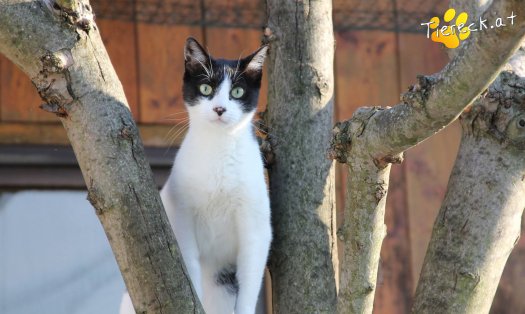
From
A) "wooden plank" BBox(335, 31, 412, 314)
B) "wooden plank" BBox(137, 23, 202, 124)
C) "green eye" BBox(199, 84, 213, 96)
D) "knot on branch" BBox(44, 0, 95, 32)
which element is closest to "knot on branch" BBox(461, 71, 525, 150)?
"green eye" BBox(199, 84, 213, 96)

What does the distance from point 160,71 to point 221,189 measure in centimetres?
100

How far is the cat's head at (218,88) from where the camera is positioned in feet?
8.05

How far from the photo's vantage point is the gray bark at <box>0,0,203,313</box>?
1.84m

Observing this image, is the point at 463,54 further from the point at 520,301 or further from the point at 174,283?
the point at 520,301

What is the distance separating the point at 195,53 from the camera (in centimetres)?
247

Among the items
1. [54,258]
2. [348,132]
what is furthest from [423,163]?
[348,132]

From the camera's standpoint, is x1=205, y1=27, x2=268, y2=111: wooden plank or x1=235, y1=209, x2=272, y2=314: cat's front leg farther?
x1=205, y1=27, x2=268, y2=111: wooden plank

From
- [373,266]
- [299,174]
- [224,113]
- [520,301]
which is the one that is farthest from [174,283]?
[520,301]

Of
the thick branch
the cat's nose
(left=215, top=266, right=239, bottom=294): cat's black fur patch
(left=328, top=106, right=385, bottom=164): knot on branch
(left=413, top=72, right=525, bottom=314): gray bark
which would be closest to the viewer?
the thick branch

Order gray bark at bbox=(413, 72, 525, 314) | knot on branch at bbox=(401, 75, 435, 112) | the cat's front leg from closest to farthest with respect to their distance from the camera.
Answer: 1. knot on branch at bbox=(401, 75, 435, 112)
2. gray bark at bbox=(413, 72, 525, 314)
3. the cat's front leg

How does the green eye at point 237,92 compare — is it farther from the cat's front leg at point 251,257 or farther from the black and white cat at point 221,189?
the cat's front leg at point 251,257

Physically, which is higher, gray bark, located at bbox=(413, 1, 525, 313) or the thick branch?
the thick branch

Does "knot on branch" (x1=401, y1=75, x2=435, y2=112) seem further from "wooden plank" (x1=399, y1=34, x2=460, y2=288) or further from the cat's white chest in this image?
"wooden plank" (x1=399, y1=34, x2=460, y2=288)

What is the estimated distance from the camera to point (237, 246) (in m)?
2.49
